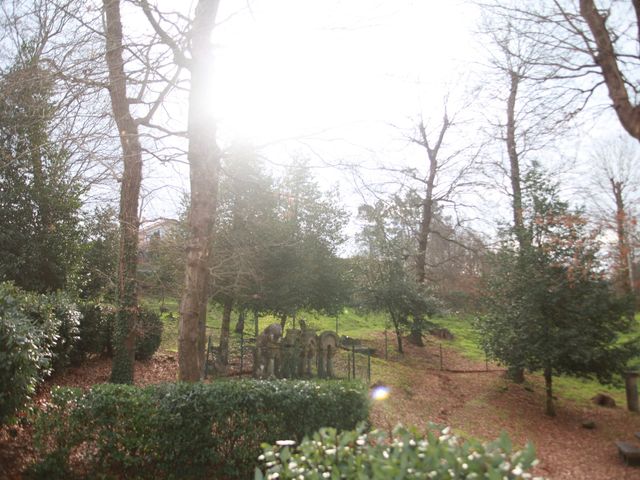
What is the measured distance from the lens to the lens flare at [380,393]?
11.0 metres

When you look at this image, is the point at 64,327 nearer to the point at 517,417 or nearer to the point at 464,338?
the point at 517,417

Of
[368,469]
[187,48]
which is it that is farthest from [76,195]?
[368,469]

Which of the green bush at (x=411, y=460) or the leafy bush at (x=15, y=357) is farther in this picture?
the leafy bush at (x=15, y=357)

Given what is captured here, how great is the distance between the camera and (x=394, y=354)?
56.5ft

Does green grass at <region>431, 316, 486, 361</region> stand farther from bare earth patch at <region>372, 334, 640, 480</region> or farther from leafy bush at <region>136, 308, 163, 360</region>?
leafy bush at <region>136, 308, 163, 360</region>

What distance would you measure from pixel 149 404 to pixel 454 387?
10.6 metres

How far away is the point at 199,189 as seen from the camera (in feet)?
22.3

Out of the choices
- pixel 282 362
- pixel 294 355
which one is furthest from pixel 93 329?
pixel 294 355

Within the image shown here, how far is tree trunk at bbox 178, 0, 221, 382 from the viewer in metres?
6.67

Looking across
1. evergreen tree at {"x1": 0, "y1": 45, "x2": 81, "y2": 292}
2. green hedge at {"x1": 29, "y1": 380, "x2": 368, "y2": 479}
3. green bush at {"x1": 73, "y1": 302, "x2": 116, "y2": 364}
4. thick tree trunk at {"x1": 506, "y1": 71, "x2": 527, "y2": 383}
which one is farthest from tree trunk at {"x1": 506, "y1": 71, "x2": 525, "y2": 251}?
evergreen tree at {"x1": 0, "y1": 45, "x2": 81, "y2": 292}

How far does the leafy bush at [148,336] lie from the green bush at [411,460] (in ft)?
33.7

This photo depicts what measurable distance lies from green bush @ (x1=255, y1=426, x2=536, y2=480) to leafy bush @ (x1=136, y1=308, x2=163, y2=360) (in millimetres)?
10279

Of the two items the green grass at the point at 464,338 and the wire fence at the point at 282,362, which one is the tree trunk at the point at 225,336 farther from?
the green grass at the point at 464,338

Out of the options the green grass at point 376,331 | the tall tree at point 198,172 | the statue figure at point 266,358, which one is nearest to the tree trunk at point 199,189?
the tall tree at point 198,172
